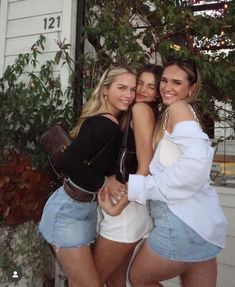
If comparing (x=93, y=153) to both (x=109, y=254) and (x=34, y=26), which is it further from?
(x=34, y=26)

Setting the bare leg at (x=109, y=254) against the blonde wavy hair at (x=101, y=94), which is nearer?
the bare leg at (x=109, y=254)

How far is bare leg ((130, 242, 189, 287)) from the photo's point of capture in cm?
162

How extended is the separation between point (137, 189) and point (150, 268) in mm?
356

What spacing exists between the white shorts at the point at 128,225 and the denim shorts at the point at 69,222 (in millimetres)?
75

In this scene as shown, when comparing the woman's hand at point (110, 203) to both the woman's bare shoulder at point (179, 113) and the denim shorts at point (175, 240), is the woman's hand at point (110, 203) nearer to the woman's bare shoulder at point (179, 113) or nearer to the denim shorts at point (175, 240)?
the denim shorts at point (175, 240)

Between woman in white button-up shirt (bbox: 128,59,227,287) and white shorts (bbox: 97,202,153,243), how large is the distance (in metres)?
0.08

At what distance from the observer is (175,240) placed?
1.57 m

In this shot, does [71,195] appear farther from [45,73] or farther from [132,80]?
[45,73]

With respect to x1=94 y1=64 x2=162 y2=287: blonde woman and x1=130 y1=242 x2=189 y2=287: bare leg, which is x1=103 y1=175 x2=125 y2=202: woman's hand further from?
x1=130 y1=242 x2=189 y2=287: bare leg

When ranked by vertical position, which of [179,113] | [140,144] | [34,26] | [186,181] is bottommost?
[186,181]

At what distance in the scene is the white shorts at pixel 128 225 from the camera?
1737 millimetres

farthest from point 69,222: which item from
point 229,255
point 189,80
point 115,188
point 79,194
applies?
point 229,255

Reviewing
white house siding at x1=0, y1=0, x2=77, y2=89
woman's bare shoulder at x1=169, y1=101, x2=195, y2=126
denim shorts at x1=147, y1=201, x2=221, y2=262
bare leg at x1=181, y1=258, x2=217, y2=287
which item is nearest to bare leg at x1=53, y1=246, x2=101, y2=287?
denim shorts at x1=147, y1=201, x2=221, y2=262

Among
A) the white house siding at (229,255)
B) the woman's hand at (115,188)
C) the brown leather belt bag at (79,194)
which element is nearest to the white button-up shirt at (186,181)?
the woman's hand at (115,188)
